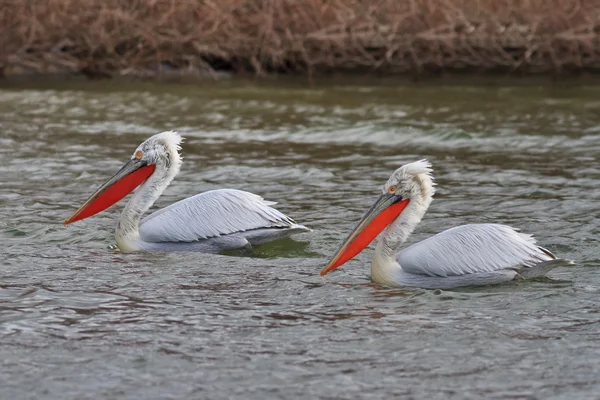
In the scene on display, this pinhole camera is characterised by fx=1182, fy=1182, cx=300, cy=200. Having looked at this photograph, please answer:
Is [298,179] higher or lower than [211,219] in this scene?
lower

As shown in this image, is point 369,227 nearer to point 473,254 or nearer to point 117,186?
point 473,254

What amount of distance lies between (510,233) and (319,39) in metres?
9.31

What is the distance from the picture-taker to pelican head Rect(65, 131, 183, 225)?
6.41 m

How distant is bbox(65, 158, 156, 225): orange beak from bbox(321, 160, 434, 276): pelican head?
1.53 meters

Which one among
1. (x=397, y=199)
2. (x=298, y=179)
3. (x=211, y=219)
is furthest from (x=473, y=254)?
(x=298, y=179)

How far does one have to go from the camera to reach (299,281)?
215 inches

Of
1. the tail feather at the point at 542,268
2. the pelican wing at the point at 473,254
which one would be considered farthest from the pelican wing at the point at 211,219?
the tail feather at the point at 542,268

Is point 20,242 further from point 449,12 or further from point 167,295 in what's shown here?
point 449,12

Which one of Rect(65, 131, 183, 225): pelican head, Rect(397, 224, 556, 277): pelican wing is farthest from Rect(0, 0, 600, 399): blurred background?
Rect(65, 131, 183, 225): pelican head

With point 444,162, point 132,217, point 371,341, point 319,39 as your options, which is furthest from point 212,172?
point 319,39

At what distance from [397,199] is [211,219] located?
3.46 feet

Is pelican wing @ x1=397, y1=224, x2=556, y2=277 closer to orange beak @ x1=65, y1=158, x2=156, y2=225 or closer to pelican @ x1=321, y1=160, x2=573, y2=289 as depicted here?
pelican @ x1=321, y1=160, x2=573, y2=289

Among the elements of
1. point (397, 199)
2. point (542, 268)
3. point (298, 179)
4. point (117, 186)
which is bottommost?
point (298, 179)

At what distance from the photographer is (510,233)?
5.34 m
